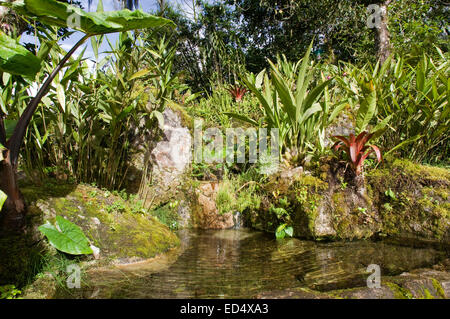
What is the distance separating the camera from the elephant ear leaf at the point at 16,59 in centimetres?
123

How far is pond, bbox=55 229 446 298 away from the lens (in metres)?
1.49

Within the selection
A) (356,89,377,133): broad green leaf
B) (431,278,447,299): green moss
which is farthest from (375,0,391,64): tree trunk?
(431,278,447,299): green moss

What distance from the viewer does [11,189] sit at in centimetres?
150

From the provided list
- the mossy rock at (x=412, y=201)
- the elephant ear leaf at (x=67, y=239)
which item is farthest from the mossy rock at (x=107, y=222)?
the mossy rock at (x=412, y=201)

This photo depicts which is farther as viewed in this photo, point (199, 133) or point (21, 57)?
point (199, 133)

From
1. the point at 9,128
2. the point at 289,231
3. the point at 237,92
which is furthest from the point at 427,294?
the point at 237,92

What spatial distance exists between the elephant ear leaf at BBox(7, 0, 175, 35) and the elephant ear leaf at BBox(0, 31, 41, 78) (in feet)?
0.55

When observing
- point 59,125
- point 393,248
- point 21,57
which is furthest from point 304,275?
point 59,125

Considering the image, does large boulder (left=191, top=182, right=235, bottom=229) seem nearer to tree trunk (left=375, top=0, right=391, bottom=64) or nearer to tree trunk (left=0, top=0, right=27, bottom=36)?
tree trunk (left=0, top=0, right=27, bottom=36)

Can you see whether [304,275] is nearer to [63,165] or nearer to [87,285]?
[87,285]

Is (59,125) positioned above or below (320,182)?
above

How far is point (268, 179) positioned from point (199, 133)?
1.31 m

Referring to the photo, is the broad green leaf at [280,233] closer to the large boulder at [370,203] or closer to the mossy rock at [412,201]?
the large boulder at [370,203]
